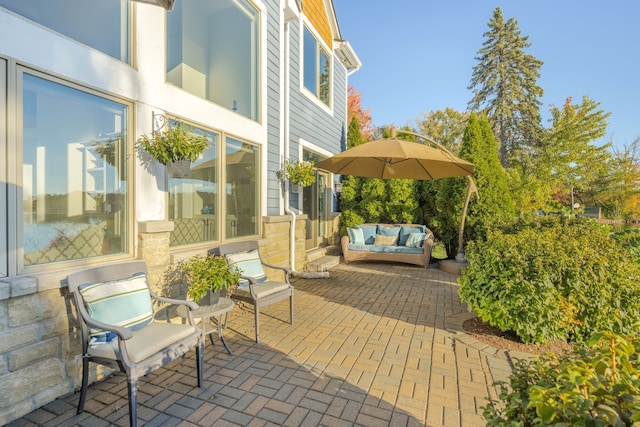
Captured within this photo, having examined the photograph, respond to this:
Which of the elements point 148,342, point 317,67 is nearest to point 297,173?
point 317,67

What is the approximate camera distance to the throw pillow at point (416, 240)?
25.1 feet

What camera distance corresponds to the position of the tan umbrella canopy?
476 cm

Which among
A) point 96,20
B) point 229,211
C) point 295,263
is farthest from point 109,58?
point 295,263

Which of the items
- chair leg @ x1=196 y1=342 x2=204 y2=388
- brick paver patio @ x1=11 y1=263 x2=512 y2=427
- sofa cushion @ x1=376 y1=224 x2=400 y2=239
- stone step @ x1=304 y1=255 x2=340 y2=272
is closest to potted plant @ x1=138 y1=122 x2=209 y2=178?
chair leg @ x1=196 y1=342 x2=204 y2=388

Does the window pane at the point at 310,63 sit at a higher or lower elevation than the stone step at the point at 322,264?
higher

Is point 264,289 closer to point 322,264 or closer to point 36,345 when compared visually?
point 36,345

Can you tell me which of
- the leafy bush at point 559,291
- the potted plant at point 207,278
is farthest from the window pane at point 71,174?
the leafy bush at point 559,291

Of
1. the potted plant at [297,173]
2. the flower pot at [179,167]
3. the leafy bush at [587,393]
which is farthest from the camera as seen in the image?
the potted plant at [297,173]

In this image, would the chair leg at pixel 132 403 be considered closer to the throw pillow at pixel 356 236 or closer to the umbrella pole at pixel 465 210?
the throw pillow at pixel 356 236

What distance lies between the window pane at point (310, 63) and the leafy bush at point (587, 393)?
283 inches

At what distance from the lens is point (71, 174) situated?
276cm

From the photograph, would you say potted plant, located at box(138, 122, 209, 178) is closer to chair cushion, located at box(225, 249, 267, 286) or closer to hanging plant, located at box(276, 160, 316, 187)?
chair cushion, located at box(225, 249, 267, 286)

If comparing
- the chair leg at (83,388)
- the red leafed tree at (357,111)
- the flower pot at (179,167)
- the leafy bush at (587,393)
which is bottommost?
the chair leg at (83,388)

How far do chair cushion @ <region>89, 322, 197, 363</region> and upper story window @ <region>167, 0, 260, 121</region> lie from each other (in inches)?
109
